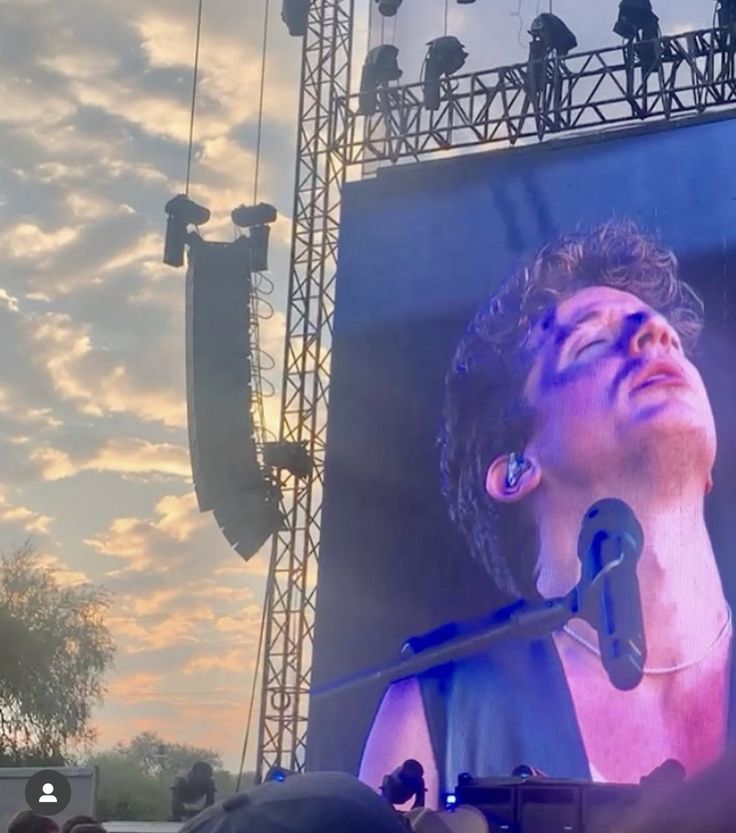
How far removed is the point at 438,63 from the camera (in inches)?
463

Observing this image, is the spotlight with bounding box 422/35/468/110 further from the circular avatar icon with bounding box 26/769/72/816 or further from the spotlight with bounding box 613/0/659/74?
the circular avatar icon with bounding box 26/769/72/816

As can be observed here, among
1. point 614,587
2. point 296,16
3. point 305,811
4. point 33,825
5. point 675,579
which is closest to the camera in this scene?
point 305,811

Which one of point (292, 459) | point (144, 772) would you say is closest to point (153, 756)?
point (144, 772)

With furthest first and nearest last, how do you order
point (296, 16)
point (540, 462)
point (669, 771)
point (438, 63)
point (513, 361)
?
point (296, 16) < point (438, 63) < point (513, 361) < point (540, 462) < point (669, 771)

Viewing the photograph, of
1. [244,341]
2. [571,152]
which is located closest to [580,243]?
[571,152]

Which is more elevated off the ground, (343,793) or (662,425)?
(662,425)

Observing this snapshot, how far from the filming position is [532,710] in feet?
30.8

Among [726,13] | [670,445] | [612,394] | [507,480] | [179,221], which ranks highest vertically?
[726,13]

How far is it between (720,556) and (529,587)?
1295 millimetres

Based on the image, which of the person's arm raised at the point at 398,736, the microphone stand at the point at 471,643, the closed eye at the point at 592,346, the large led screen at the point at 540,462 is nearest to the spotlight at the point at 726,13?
the large led screen at the point at 540,462

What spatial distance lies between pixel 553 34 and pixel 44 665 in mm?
15340

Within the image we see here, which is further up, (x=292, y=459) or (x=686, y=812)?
(x=292, y=459)

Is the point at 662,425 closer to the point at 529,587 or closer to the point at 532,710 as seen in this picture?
the point at 529,587

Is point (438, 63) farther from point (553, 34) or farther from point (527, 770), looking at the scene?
point (527, 770)
